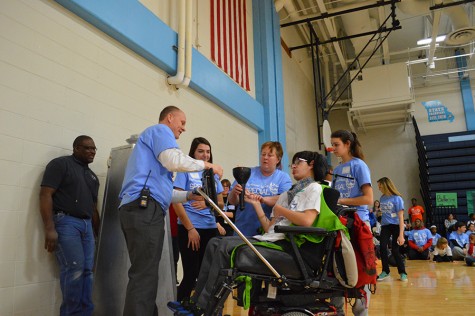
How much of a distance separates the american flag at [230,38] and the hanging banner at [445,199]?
23.4ft

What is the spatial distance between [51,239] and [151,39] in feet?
7.02

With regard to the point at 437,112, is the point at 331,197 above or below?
below

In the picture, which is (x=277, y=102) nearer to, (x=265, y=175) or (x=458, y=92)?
(x=265, y=175)

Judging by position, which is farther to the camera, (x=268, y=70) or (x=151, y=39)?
(x=268, y=70)

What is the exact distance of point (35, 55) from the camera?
2.49m

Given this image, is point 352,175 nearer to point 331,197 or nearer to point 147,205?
point 331,197

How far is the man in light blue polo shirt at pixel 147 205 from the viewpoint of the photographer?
1.80 m

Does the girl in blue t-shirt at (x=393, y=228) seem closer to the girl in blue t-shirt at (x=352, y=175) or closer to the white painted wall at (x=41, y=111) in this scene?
the girl in blue t-shirt at (x=352, y=175)

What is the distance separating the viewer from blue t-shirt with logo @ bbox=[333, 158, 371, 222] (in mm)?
2441

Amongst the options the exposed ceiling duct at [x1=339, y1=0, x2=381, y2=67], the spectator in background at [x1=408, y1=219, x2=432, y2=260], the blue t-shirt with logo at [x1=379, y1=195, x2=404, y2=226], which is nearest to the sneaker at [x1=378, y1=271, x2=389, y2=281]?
the blue t-shirt with logo at [x1=379, y1=195, x2=404, y2=226]

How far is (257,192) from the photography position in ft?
7.91

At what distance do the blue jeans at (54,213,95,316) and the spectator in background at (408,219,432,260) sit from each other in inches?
287

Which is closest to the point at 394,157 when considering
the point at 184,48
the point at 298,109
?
the point at 298,109

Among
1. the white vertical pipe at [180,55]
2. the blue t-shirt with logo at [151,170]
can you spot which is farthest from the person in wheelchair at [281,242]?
the white vertical pipe at [180,55]
